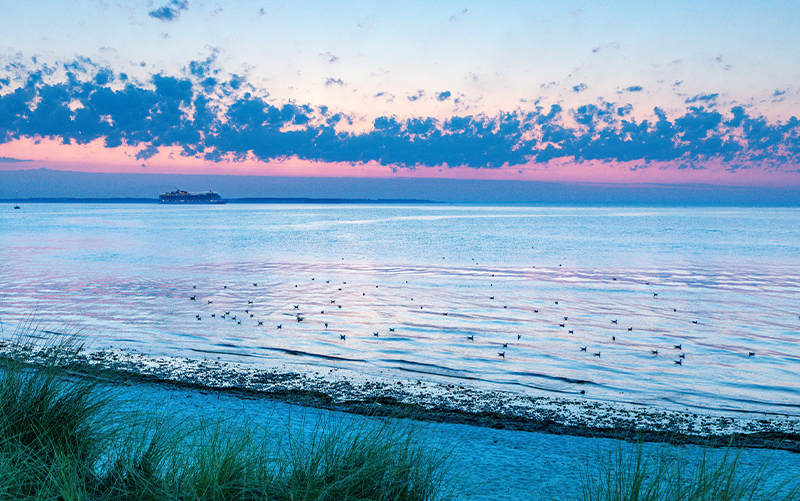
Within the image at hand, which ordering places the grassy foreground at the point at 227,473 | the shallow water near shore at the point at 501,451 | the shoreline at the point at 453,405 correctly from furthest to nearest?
the shoreline at the point at 453,405 → the shallow water near shore at the point at 501,451 → the grassy foreground at the point at 227,473

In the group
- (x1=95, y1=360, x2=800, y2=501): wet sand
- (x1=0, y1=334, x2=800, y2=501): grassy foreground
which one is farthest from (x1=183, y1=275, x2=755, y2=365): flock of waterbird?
(x1=0, y1=334, x2=800, y2=501): grassy foreground

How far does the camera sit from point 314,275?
30.3 m

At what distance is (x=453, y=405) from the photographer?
952cm

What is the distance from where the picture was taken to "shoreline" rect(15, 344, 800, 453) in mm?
8320

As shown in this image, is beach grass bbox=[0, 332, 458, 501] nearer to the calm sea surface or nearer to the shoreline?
the shoreline

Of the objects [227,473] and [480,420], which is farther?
[480,420]

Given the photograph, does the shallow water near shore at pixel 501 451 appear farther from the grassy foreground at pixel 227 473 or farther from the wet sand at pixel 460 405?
the grassy foreground at pixel 227 473

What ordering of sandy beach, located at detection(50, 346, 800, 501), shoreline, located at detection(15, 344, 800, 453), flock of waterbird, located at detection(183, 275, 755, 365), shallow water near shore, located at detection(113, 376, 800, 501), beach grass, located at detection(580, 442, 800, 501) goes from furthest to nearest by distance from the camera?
flock of waterbird, located at detection(183, 275, 755, 365), shoreline, located at detection(15, 344, 800, 453), sandy beach, located at detection(50, 346, 800, 501), shallow water near shore, located at detection(113, 376, 800, 501), beach grass, located at detection(580, 442, 800, 501)

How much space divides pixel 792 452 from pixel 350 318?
12554 mm

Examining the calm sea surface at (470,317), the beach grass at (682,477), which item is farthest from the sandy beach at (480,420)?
the calm sea surface at (470,317)

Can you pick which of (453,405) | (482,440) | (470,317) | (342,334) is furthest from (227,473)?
(470,317)

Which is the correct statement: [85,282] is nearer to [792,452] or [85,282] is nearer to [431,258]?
[431,258]

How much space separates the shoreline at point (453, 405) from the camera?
8320 millimetres

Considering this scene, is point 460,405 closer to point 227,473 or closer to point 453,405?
point 453,405
